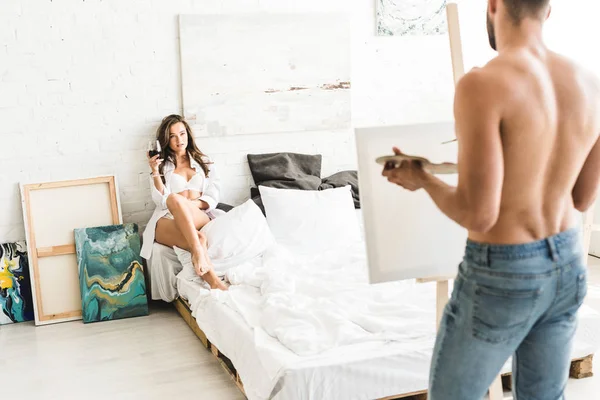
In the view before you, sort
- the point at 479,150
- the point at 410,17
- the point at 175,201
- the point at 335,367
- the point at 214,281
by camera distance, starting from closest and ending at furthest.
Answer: the point at 479,150 < the point at 335,367 < the point at 214,281 < the point at 175,201 < the point at 410,17

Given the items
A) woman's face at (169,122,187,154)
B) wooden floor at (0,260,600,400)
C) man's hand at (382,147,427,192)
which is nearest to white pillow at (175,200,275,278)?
wooden floor at (0,260,600,400)

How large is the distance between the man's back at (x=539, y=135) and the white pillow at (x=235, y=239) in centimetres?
274

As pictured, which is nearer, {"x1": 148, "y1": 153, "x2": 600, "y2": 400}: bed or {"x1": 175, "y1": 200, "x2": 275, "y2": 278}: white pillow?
{"x1": 148, "y1": 153, "x2": 600, "y2": 400}: bed

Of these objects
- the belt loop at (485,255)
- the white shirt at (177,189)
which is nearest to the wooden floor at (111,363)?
the white shirt at (177,189)

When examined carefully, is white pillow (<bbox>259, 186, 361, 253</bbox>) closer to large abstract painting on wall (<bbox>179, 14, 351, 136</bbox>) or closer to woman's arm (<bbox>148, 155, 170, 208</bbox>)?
large abstract painting on wall (<bbox>179, 14, 351, 136</bbox>)

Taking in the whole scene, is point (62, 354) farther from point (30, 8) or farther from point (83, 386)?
point (30, 8)

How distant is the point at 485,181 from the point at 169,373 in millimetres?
2468

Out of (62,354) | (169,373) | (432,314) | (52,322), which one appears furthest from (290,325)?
(52,322)

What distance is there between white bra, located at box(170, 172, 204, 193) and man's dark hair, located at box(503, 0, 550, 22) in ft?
10.7

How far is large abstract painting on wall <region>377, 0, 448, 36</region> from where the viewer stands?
17.5 ft

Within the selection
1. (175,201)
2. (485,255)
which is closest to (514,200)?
(485,255)

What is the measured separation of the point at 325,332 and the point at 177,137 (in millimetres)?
2104

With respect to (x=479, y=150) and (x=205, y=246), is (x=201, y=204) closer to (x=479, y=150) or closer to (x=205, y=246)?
(x=205, y=246)

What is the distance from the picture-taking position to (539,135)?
1.65 meters
